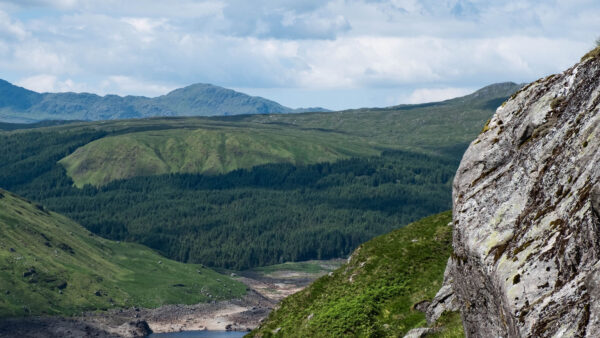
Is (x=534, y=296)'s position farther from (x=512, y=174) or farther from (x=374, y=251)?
(x=374, y=251)

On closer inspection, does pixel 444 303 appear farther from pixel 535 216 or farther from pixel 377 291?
pixel 535 216

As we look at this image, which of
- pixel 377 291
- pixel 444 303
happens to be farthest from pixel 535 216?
pixel 377 291

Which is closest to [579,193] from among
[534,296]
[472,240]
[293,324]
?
[534,296]

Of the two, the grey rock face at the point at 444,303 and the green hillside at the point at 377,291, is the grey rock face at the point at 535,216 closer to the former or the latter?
the grey rock face at the point at 444,303

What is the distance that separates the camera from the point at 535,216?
1844 centimetres

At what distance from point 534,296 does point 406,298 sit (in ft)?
93.4

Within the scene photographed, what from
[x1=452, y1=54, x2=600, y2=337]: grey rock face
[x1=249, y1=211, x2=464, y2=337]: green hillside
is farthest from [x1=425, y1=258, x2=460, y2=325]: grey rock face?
[x1=452, y1=54, x2=600, y2=337]: grey rock face

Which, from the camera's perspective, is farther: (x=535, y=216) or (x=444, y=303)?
(x=444, y=303)

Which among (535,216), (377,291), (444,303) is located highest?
(535,216)

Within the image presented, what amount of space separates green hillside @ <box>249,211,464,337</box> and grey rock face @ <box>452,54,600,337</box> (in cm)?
1529

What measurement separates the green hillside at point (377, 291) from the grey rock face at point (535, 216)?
1529 cm

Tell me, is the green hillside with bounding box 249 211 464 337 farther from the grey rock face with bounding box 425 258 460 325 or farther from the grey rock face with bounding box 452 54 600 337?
the grey rock face with bounding box 452 54 600 337

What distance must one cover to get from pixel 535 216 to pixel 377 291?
2836cm

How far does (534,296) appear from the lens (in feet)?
52.6
